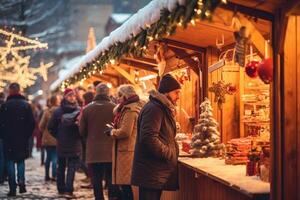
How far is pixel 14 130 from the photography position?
476 inches

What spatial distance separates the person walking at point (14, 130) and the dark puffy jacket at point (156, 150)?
5.46 metres

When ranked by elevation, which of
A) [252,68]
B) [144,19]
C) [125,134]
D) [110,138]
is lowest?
[110,138]

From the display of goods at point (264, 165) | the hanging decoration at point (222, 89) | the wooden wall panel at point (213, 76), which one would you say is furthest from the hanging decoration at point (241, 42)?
the wooden wall panel at point (213, 76)

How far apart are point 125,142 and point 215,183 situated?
2.29m

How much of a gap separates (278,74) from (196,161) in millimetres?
2669

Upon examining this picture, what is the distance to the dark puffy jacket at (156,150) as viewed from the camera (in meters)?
6.82

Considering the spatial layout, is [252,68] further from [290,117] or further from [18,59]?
[18,59]

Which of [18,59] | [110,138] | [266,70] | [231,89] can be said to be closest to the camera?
[266,70]

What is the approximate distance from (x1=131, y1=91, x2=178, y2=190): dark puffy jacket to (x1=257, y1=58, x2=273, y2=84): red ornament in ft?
4.69

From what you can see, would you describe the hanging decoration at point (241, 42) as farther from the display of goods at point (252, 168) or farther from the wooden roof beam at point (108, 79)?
the wooden roof beam at point (108, 79)

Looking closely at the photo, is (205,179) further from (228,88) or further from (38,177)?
(38,177)

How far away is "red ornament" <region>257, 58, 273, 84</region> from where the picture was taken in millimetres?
5781

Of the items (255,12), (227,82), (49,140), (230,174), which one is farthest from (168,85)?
(49,140)

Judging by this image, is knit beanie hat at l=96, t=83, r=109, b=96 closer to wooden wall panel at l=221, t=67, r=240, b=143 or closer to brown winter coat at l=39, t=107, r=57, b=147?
wooden wall panel at l=221, t=67, r=240, b=143
